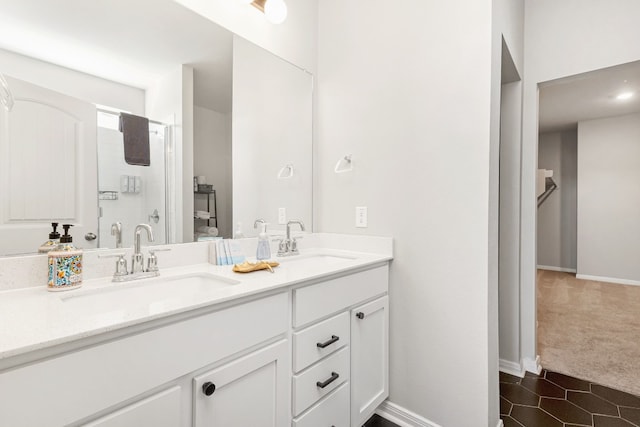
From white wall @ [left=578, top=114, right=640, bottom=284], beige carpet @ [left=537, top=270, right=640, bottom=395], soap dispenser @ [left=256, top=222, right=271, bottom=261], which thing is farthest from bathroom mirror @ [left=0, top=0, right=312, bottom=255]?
white wall @ [left=578, top=114, right=640, bottom=284]

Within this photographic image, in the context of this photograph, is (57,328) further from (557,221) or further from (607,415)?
(557,221)

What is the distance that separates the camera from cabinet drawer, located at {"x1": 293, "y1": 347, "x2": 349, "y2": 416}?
1.13 meters

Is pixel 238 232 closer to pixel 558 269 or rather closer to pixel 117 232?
pixel 117 232

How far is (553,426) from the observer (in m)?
1.59

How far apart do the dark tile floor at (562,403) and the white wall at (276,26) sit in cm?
238

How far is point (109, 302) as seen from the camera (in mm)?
1008

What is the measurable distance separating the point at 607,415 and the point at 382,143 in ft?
6.32

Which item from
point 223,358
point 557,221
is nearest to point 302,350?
point 223,358

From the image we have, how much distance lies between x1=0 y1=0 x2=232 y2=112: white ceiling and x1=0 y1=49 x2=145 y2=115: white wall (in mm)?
23

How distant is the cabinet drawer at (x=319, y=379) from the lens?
1.13 meters

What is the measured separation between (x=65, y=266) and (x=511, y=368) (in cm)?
257

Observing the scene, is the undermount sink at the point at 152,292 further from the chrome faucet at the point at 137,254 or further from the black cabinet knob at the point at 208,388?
Answer: the black cabinet knob at the point at 208,388

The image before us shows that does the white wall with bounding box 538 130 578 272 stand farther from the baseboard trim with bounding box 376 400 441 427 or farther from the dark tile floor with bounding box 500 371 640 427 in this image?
the baseboard trim with bounding box 376 400 441 427

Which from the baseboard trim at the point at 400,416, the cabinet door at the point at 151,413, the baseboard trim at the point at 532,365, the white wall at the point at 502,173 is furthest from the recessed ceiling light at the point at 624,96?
the cabinet door at the point at 151,413
